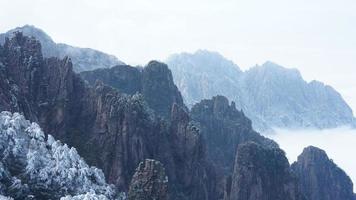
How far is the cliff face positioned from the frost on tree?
39.1m

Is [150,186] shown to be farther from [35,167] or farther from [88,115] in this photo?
[88,115]

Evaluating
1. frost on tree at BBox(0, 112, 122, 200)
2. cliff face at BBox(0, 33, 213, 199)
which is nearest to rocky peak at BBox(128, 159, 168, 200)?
frost on tree at BBox(0, 112, 122, 200)

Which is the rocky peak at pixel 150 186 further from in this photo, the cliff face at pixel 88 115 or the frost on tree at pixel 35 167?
the cliff face at pixel 88 115

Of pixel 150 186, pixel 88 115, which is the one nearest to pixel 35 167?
pixel 150 186

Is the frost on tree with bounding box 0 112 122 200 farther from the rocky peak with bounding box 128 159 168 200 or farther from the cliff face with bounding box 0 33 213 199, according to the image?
the cliff face with bounding box 0 33 213 199

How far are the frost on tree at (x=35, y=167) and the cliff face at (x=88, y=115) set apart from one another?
39.1 metres

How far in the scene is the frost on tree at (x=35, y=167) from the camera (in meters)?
118

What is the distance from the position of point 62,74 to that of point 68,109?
10030mm

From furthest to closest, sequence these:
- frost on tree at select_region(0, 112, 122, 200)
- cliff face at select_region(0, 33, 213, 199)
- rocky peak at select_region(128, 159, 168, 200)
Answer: cliff face at select_region(0, 33, 213, 199) < rocky peak at select_region(128, 159, 168, 200) < frost on tree at select_region(0, 112, 122, 200)

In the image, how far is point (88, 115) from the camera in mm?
187375

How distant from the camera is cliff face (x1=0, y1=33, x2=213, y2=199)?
178 metres

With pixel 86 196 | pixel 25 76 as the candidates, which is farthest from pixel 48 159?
pixel 25 76

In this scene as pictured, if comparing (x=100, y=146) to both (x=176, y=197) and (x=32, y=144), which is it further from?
(x=32, y=144)

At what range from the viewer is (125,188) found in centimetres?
17388
